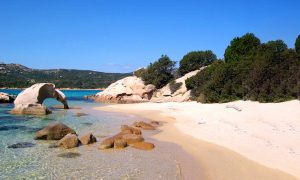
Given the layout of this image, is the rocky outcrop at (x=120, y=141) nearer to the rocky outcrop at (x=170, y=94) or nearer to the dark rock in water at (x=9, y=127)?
the dark rock in water at (x=9, y=127)

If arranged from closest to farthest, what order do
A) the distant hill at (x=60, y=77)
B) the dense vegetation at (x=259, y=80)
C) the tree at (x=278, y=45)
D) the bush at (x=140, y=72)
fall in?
1. the dense vegetation at (x=259, y=80)
2. the tree at (x=278, y=45)
3. the bush at (x=140, y=72)
4. the distant hill at (x=60, y=77)

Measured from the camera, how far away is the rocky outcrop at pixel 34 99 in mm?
30141

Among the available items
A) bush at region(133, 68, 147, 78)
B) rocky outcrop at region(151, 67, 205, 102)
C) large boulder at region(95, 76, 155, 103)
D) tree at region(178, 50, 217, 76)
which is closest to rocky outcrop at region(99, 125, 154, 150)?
rocky outcrop at region(151, 67, 205, 102)

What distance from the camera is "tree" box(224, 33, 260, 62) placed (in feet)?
174

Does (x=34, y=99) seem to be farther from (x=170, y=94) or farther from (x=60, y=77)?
(x=60, y=77)

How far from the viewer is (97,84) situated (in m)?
144

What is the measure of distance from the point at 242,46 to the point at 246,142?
4216 cm

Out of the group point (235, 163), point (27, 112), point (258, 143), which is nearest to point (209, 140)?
point (258, 143)

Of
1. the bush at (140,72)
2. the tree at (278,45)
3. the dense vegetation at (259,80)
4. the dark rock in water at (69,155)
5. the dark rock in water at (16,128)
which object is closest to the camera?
the dark rock in water at (69,155)

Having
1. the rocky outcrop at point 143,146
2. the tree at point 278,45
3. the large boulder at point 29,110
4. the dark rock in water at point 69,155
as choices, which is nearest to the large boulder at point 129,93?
the tree at point 278,45

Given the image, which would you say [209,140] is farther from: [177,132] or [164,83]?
[164,83]

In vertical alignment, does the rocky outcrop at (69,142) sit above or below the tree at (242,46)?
below

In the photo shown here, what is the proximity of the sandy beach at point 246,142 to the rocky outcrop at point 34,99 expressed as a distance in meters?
14.8

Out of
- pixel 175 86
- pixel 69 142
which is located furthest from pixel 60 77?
pixel 69 142
